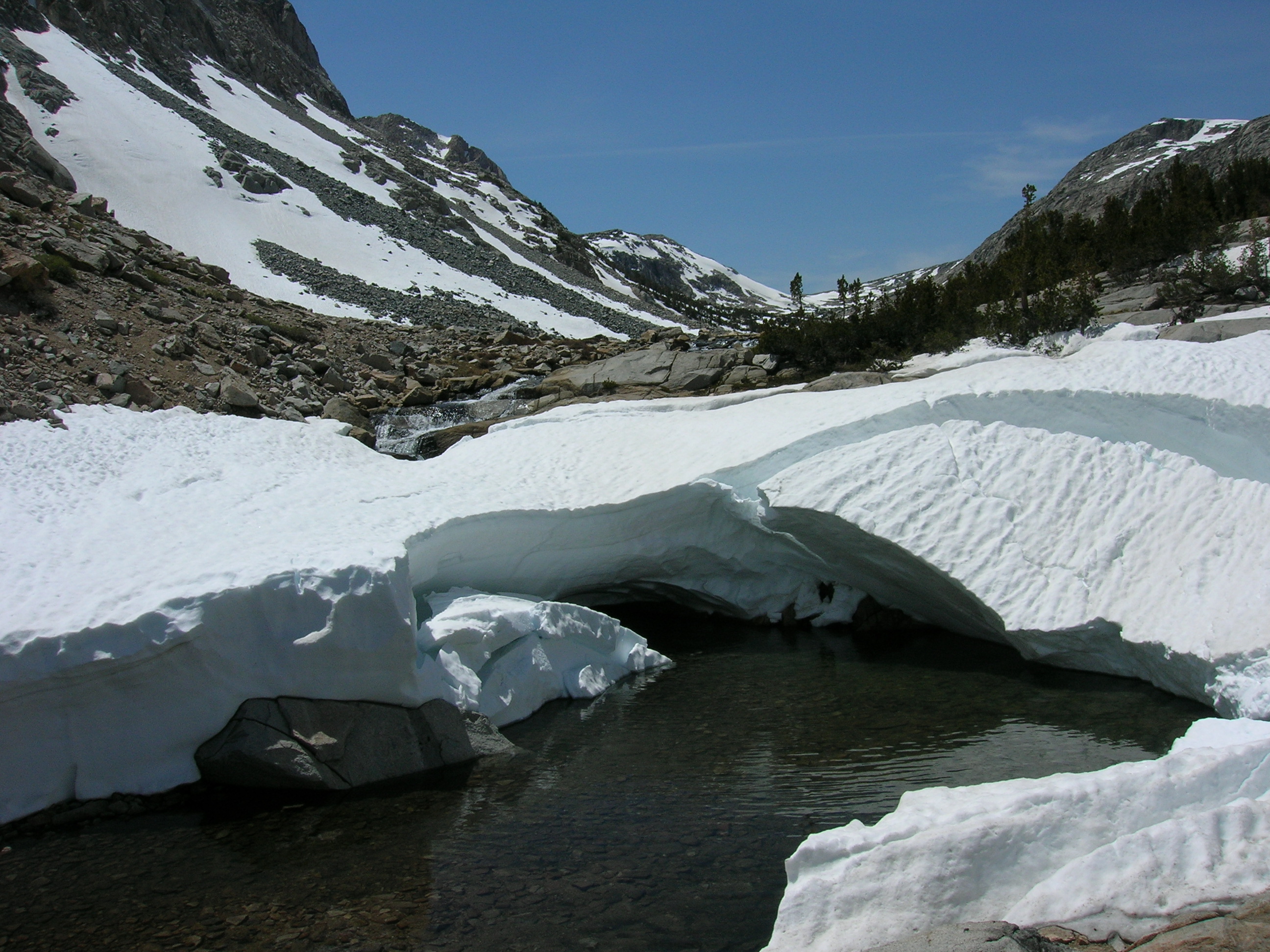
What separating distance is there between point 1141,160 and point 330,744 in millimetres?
95086

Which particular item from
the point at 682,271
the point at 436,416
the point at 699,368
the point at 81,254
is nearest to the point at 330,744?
the point at 436,416

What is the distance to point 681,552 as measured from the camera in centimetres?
1232

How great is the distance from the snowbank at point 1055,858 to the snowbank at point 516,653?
467 centimetres

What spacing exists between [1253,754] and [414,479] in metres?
9.16

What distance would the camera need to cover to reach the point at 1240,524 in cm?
918

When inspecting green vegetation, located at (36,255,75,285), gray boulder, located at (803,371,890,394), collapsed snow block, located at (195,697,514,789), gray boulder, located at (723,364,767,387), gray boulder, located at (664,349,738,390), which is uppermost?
green vegetation, located at (36,255,75,285)

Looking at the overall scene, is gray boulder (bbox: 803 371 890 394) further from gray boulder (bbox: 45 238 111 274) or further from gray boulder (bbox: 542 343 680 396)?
gray boulder (bbox: 45 238 111 274)

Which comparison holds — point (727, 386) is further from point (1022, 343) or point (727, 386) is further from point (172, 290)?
point (172, 290)

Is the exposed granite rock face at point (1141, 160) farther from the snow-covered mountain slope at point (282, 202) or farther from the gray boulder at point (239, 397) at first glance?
the gray boulder at point (239, 397)

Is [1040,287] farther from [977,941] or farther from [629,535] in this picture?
[977,941]

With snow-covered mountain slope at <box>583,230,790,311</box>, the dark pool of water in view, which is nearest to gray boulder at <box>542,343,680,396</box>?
the dark pool of water

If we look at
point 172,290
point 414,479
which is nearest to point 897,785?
point 414,479

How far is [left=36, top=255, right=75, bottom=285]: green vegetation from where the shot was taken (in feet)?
60.6

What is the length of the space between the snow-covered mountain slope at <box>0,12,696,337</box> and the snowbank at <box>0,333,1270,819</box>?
3050cm
